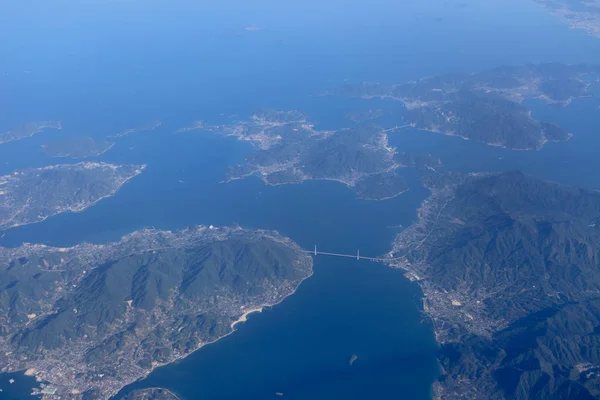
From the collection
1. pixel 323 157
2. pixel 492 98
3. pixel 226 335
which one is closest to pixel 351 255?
pixel 226 335

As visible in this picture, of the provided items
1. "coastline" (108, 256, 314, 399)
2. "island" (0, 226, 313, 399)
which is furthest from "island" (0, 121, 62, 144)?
"coastline" (108, 256, 314, 399)

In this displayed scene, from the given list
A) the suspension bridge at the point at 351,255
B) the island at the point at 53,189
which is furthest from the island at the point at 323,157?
the island at the point at 53,189

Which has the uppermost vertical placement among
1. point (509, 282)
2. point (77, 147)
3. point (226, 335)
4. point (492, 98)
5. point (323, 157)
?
point (492, 98)

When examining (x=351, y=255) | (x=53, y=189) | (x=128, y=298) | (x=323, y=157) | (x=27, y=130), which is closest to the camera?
(x=128, y=298)

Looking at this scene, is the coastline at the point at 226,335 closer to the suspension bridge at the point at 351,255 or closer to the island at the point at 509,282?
the suspension bridge at the point at 351,255

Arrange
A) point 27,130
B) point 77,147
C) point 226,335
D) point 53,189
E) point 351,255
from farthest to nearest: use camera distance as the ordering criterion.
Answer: point 27,130
point 77,147
point 53,189
point 351,255
point 226,335

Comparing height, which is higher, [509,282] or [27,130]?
[509,282]

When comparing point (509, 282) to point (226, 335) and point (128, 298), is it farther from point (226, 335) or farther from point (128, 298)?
point (128, 298)
